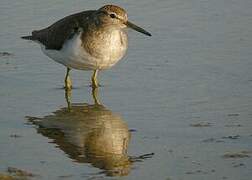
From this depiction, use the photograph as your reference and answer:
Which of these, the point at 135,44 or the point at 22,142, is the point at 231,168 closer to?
the point at 22,142

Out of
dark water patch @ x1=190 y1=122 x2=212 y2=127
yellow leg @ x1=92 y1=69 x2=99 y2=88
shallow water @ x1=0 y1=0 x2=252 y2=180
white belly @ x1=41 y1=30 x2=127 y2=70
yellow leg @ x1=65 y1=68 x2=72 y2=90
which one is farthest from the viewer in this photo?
yellow leg @ x1=92 y1=69 x2=99 y2=88

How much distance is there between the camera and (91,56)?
11.2 m

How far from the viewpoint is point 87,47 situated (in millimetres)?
Result: 11180

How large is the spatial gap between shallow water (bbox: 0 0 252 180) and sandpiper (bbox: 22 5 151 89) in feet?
1.14

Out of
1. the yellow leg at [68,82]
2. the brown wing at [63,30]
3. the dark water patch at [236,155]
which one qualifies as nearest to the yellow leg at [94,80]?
the yellow leg at [68,82]

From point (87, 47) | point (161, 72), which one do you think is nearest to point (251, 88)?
point (161, 72)

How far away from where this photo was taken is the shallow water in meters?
8.48

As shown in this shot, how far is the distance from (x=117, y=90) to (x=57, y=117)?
1.14m

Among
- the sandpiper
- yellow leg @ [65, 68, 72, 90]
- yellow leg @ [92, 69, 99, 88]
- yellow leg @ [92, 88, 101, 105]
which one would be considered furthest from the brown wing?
yellow leg @ [92, 88, 101, 105]

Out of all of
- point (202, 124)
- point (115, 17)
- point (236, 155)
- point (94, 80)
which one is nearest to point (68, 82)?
point (94, 80)

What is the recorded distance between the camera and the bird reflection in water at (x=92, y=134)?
8516 millimetres

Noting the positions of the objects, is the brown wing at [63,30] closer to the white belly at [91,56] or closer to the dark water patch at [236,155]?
the white belly at [91,56]

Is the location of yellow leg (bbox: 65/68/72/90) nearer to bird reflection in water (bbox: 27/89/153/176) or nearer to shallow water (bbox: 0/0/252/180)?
shallow water (bbox: 0/0/252/180)

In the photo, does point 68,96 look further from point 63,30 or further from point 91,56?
point 63,30
